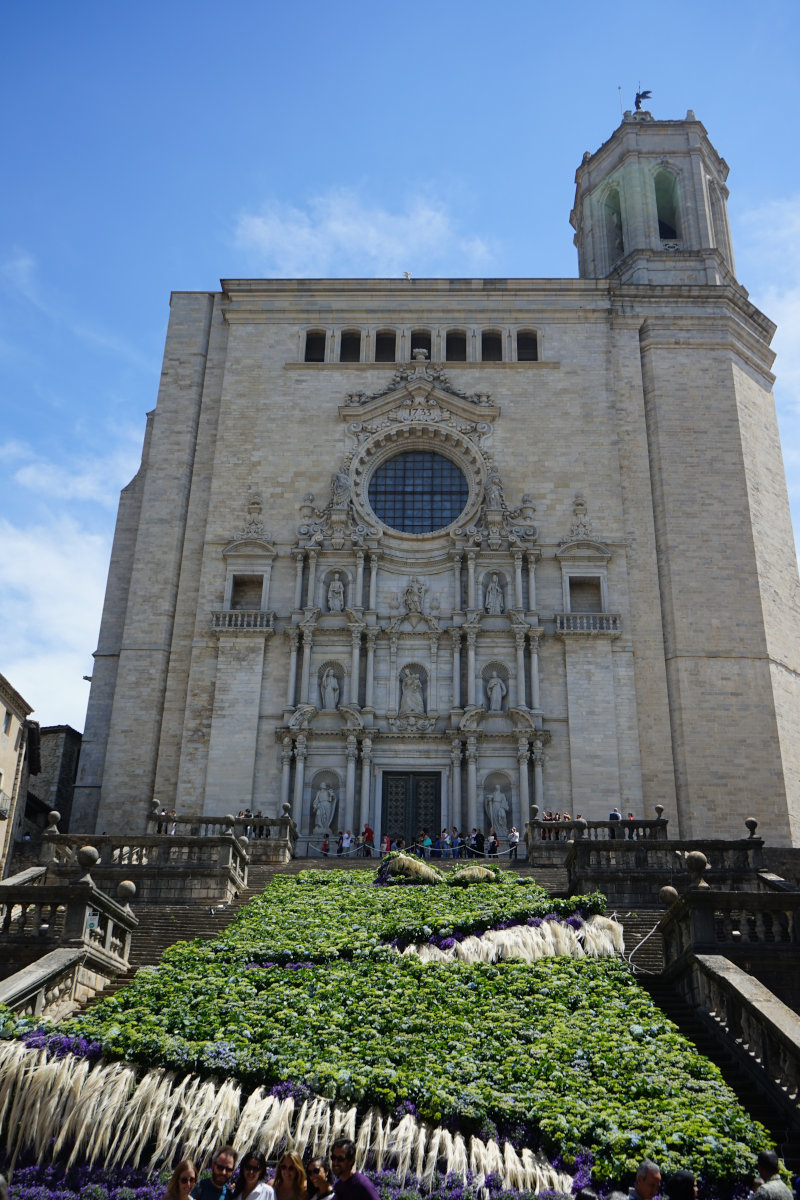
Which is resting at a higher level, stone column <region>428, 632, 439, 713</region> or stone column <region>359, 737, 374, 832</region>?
stone column <region>428, 632, 439, 713</region>

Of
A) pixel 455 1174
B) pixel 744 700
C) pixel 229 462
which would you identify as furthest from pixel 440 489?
pixel 455 1174

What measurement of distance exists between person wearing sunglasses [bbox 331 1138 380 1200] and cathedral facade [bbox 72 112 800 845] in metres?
20.4

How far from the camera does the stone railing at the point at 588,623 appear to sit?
A: 95.5 ft

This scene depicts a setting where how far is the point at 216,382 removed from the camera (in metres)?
33.6

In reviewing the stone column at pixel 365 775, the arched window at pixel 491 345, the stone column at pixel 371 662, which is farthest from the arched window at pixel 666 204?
the stone column at pixel 365 775

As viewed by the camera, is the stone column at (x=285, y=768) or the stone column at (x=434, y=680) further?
the stone column at (x=434, y=680)

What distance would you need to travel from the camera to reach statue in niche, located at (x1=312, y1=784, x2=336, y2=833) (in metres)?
27.5

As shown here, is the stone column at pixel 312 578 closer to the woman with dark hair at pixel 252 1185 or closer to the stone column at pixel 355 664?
the stone column at pixel 355 664

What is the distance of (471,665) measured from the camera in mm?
28703

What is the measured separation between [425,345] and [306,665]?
36.5 ft

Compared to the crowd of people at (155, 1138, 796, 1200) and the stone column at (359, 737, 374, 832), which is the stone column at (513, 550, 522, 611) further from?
the crowd of people at (155, 1138, 796, 1200)

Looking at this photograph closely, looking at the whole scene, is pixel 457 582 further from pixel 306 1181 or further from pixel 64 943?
pixel 306 1181

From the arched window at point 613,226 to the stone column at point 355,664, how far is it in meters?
16.2

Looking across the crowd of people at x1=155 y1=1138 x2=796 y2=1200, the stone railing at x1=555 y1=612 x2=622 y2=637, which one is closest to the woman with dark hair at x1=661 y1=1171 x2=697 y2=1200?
the crowd of people at x1=155 y1=1138 x2=796 y2=1200
